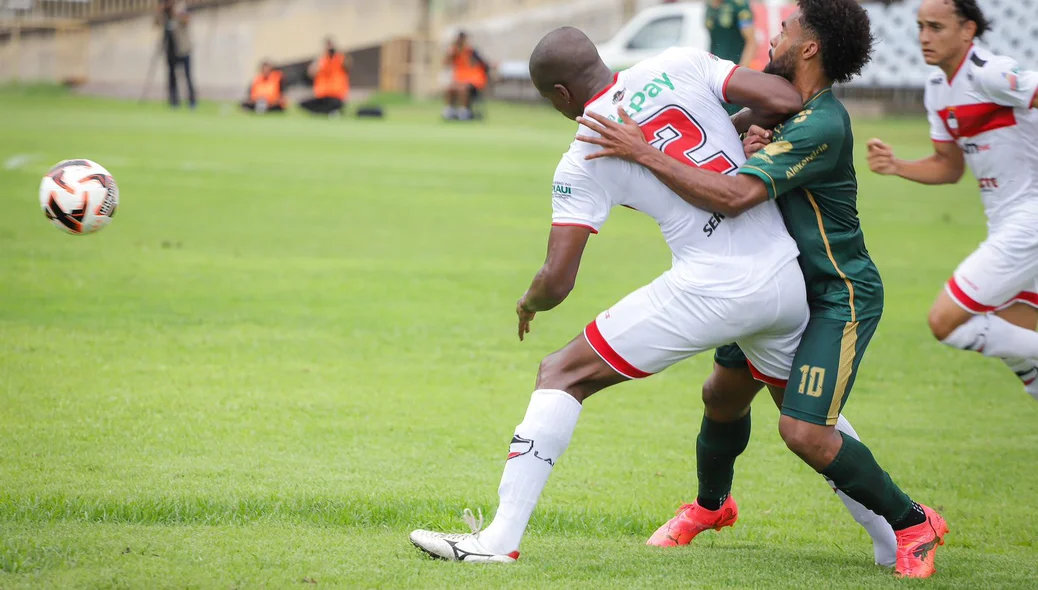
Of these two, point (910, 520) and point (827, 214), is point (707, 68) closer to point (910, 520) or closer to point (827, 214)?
point (827, 214)

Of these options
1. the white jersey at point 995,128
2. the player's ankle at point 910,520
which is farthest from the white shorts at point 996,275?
the player's ankle at point 910,520

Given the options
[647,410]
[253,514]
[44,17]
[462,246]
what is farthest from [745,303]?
[44,17]

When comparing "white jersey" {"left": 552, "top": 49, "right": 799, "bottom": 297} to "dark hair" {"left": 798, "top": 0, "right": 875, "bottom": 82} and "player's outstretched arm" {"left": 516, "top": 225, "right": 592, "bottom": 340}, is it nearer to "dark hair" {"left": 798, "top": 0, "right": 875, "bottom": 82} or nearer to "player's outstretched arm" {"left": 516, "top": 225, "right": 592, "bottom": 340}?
"player's outstretched arm" {"left": 516, "top": 225, "right": 592, "bottom": 340}

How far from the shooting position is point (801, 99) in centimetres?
450

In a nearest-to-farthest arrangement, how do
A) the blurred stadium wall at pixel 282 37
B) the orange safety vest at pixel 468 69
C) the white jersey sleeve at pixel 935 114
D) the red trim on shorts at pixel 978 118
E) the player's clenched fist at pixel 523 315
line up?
the player's clenched fist at pixel 523 315, the red trim on shorts at pixel 978 118, the white jersey sleeve at pixel 935 114, the orange safety vest at pixel 468 69, the blurred stadium wall at pixel 282 37

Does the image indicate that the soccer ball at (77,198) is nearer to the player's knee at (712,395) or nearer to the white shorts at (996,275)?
the player's knee at (712,395)

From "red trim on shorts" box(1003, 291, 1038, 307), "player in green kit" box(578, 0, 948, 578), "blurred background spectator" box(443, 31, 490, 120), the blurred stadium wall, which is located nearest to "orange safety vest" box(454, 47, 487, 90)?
"blurred background spectator" box(443, 31, 490, 120)

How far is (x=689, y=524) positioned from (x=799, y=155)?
171 centimetres

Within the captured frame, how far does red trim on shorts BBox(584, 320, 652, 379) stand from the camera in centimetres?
434

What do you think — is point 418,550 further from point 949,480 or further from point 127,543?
point 949,480

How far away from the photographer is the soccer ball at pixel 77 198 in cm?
705

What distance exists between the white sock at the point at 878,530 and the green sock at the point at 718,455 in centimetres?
50

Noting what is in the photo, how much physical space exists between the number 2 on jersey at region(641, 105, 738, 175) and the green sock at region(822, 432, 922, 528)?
1159mm

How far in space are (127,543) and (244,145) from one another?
1941 centimetres
